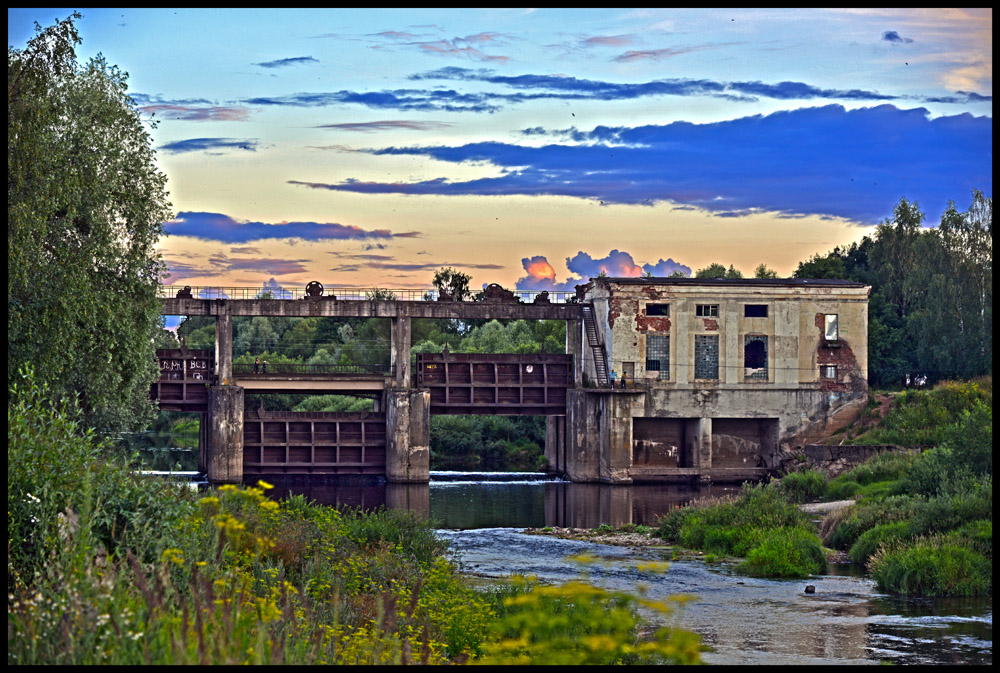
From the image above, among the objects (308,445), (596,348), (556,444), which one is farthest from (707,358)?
(308,445)

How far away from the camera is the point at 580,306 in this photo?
158 feet

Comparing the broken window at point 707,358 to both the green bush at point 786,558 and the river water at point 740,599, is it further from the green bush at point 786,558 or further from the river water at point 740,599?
the green bush at point 786,558

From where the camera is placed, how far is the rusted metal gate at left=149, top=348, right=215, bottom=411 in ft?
148

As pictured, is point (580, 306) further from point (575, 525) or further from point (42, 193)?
point (42, 193)

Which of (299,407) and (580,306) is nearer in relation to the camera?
(580,306)

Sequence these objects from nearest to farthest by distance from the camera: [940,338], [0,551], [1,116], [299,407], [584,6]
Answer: [584,6] < [0,551] < [1,116] < [940,338] < [299,407]

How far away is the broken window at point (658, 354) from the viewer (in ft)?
152

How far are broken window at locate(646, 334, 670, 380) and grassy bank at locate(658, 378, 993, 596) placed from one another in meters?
13.3

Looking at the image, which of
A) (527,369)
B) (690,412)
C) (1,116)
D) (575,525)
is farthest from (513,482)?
(1,116)

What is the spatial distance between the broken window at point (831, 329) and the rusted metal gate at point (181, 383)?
25417 millimetres

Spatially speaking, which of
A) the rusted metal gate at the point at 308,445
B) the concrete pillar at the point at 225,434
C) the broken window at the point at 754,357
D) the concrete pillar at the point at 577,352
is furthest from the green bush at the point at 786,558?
the concrete pillar at the point at 225,434

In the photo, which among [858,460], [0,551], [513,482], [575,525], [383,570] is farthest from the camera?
[513,482]

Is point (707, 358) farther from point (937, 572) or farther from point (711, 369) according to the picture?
point (937, 572)

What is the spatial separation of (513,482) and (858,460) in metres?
13.7
